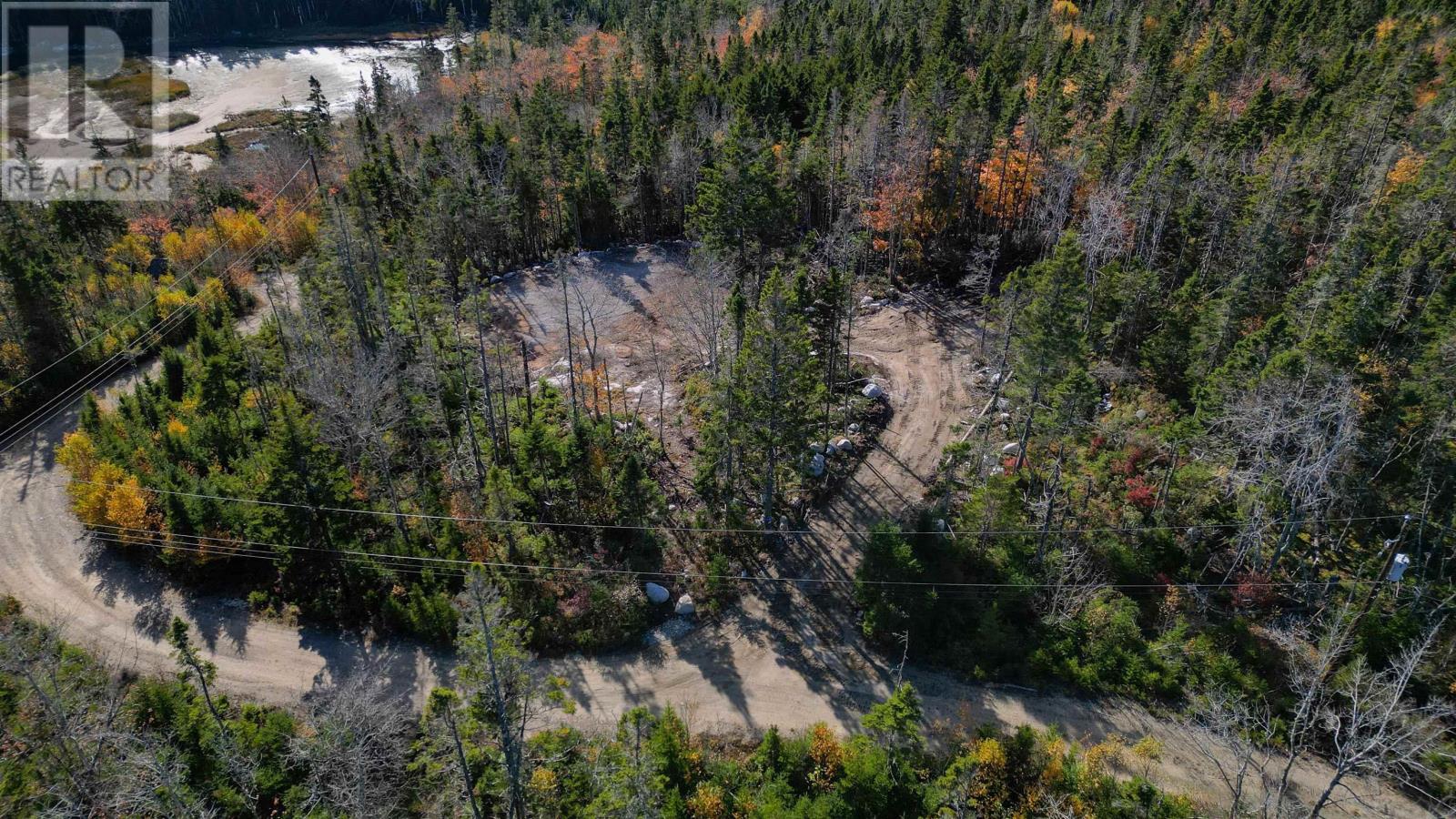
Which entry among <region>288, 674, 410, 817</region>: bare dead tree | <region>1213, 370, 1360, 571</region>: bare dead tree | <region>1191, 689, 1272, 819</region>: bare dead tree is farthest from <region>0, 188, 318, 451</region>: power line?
<region>1213, 370, 1360, 571</region>: bare dead tree

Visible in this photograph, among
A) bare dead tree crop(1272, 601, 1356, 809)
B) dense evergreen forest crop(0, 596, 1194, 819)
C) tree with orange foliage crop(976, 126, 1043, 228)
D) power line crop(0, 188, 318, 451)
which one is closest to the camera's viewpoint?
dense evergreen forest crop(0, 596, 1194, 819)

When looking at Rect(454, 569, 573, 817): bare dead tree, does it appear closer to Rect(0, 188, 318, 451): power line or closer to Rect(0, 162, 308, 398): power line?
Rect(0, 162, 308, 398): power line

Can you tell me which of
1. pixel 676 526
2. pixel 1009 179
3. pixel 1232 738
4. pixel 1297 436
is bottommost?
pixel 1232 738

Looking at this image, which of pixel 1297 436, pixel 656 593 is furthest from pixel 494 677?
pixel 1297 436

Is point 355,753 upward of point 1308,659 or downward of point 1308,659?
downward

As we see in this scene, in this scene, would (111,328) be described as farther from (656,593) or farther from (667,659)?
(667,659)

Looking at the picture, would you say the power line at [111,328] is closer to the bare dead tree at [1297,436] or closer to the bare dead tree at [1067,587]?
the bare dead tree at [1067,587]
